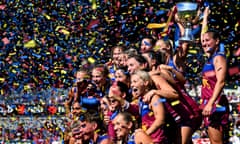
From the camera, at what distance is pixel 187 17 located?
290 inches

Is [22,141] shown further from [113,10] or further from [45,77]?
[113,10]

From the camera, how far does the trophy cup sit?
6.60 meters

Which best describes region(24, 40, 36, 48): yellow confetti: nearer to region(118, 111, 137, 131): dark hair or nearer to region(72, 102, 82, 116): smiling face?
region(72, 102, 82, 116): smiling face

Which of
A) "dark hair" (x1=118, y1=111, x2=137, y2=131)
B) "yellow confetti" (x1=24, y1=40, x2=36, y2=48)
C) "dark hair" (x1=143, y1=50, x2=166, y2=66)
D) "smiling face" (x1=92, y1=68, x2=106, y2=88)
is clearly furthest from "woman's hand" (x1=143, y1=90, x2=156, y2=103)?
"yellow confetti" (x1=24, y1=40, x2=36, y2=48)

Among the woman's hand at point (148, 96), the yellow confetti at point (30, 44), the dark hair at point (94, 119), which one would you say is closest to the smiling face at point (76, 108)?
the dark hair at point (94, 119)

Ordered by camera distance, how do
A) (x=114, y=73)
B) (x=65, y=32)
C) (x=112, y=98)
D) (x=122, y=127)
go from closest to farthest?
(x=122, y=127), (x=112, y=98), (x=114, y=73), (x=65, y=32)

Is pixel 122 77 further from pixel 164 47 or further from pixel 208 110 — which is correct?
pixel 208 110

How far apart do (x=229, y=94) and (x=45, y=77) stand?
6.25 meters

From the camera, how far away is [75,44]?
1812 centimetres

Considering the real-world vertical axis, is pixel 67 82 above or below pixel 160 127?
below

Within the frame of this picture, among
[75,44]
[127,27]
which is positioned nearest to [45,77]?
[75,44]

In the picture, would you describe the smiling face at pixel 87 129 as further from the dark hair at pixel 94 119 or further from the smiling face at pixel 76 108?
the smiling face at pixel 76 108

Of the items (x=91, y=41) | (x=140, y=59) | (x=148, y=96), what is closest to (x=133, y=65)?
(x=140, y=59)

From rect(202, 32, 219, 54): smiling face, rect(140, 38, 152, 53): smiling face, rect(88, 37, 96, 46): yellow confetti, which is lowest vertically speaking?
rect(88, 37, 96, 46): yellow confetti
